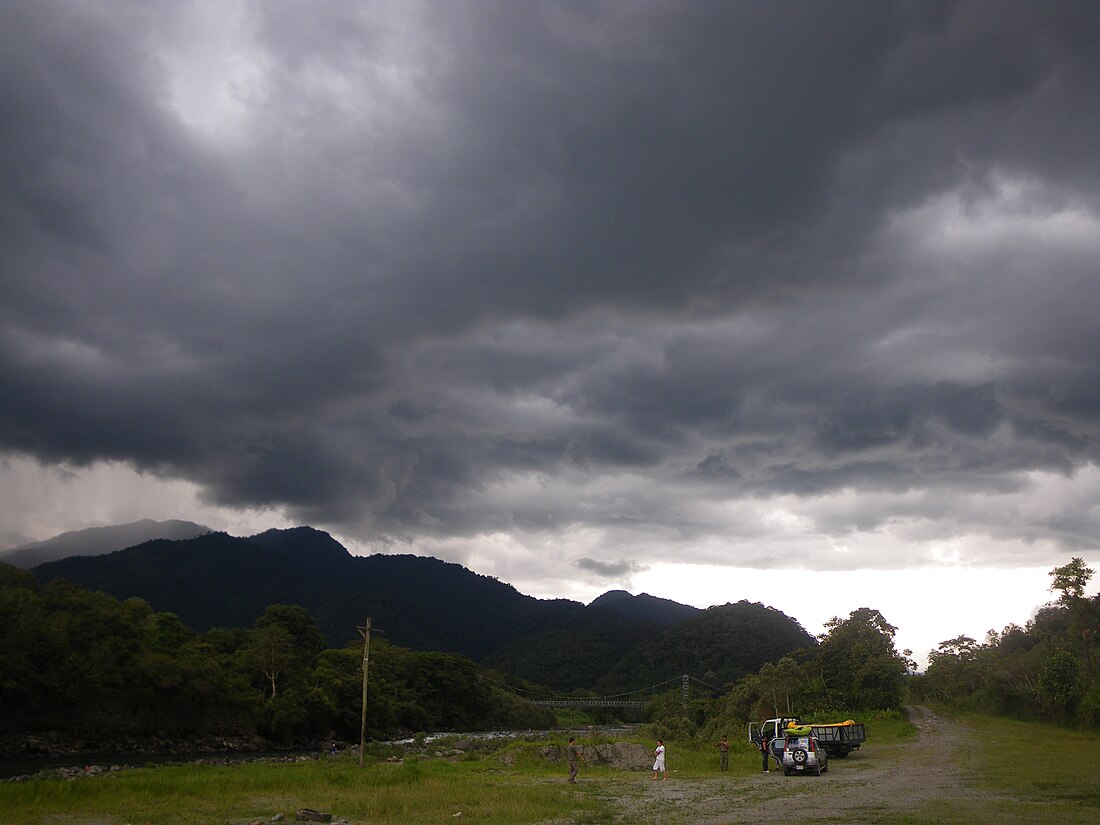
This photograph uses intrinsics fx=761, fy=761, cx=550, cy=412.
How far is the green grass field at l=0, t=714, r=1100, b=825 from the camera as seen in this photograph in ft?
73.7

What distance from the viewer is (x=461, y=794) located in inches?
1144

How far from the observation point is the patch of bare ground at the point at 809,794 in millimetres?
22516

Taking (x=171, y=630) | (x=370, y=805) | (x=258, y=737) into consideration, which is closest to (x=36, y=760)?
(x=258, y=737)

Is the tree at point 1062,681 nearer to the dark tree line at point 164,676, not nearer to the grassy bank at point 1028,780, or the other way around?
the grassy bank at point 1028,780

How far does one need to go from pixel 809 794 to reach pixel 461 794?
13.2 m

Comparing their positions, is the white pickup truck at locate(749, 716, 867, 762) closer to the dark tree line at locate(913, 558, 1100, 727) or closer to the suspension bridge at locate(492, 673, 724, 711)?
the dark tree line at locate(913, 558, 1100, 727)

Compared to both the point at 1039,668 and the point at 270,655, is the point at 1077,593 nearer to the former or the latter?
the point at 1039,668

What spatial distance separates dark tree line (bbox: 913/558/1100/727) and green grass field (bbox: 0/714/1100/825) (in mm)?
14490

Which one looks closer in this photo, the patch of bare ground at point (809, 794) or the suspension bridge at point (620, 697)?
the patch of bare ground at point (809, 794)

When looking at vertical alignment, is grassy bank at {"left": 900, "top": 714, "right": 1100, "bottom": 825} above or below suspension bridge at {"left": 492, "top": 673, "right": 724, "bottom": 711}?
above

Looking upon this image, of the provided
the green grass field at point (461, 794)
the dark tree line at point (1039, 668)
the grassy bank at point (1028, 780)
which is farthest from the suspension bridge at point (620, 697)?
the green grass field at point (461, 794)

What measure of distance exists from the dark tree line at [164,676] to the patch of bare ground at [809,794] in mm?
52473

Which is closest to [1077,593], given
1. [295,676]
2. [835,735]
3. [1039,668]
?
[1039,668]

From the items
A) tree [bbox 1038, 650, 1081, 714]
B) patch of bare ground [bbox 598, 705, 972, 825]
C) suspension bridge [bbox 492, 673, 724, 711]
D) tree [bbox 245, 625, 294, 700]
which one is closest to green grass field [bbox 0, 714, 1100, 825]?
patch of bare ground [bbox 598, 705, 972, 825]
